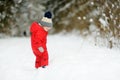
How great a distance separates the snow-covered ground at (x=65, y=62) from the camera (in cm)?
607

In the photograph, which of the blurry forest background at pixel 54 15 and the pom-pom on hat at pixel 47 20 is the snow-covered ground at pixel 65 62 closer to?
the blurry forest background at pixel 54 15

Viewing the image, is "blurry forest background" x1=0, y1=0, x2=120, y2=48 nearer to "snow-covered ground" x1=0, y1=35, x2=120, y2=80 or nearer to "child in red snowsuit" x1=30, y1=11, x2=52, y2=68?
"snow-covered ground" x1=0, y1=35, x2=120, y2=80

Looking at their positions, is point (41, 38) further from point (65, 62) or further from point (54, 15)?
point (54, 15)

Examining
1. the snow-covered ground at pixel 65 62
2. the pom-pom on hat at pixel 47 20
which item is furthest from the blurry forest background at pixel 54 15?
the pom-pom on hat at pixel 47 20

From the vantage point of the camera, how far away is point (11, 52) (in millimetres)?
8250

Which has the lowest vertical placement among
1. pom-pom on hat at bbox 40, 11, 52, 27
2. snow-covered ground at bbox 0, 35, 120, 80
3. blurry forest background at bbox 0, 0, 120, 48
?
snow-covered ground at bbox 0, 35, 120, 80

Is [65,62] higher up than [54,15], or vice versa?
[54,15]

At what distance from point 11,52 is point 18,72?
1687 mm

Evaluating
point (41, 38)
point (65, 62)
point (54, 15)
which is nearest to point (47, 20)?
point (41, 38)

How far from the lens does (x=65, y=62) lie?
6.77 m

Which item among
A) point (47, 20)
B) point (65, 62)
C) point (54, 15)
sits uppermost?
point (47, 20)

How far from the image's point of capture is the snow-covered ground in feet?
19.9

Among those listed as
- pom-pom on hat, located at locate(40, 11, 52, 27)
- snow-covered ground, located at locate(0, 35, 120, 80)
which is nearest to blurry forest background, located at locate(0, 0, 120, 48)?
snow-covered ground, located at locate(0, 35, 120, 80)

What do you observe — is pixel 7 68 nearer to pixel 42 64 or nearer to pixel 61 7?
pixel 42 64
